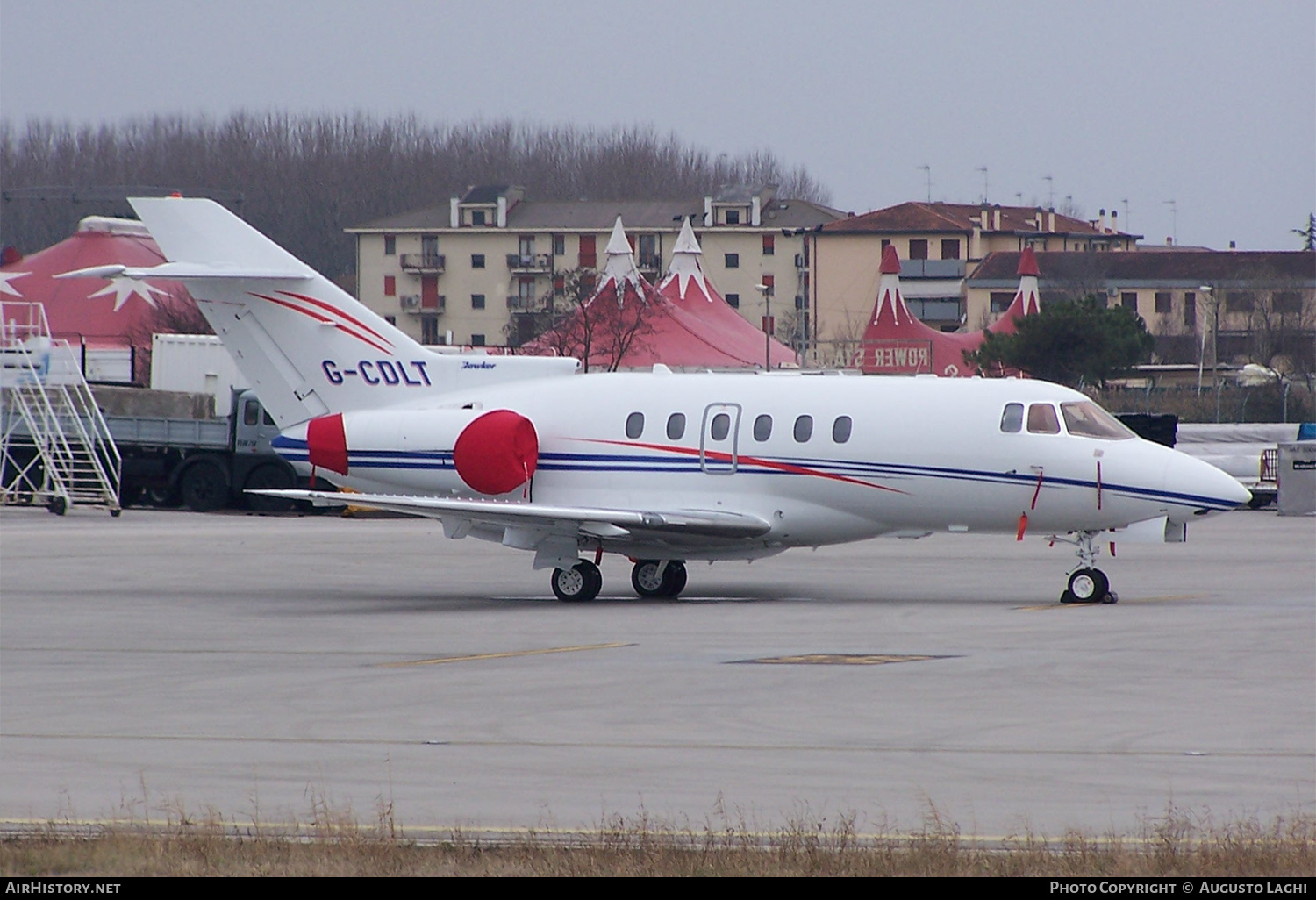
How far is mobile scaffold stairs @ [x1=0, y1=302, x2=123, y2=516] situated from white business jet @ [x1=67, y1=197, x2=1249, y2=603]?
18.7m

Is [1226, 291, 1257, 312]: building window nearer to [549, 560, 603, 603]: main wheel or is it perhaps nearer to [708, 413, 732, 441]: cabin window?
[708, 413, 732, 441]: cabin window

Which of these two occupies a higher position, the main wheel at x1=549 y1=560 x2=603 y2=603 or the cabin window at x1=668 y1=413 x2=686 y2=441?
the cabin window at x1=668 y1=413 x2=686 y2=441

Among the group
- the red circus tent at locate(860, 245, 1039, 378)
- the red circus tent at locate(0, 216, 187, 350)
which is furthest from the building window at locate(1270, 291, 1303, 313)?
the red circus tent at locate(0, 216, 187, 350)

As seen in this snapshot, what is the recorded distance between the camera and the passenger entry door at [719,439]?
71.8 ft

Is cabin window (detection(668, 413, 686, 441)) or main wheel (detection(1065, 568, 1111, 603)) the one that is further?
cabin window (detection(668, 413, 686, 441))

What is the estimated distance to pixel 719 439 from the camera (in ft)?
72.1

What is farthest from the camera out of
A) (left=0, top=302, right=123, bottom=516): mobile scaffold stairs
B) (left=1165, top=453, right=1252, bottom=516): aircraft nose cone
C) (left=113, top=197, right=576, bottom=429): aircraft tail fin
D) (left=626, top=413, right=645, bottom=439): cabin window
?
(left=0, top=302, right=123, bottom=516): mobile scaffold stairs

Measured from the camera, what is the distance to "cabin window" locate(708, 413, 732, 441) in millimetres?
21984

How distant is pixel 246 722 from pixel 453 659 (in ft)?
12.5

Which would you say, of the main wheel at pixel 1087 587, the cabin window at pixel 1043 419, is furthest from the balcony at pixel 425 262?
the main wheel at pixel 1087 587

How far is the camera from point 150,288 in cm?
7050

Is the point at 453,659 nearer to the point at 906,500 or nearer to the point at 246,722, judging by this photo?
the point at 246,722

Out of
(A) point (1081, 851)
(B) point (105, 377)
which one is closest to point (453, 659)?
(A) point (1081, 851)

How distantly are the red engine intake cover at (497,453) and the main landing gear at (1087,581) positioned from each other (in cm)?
660
